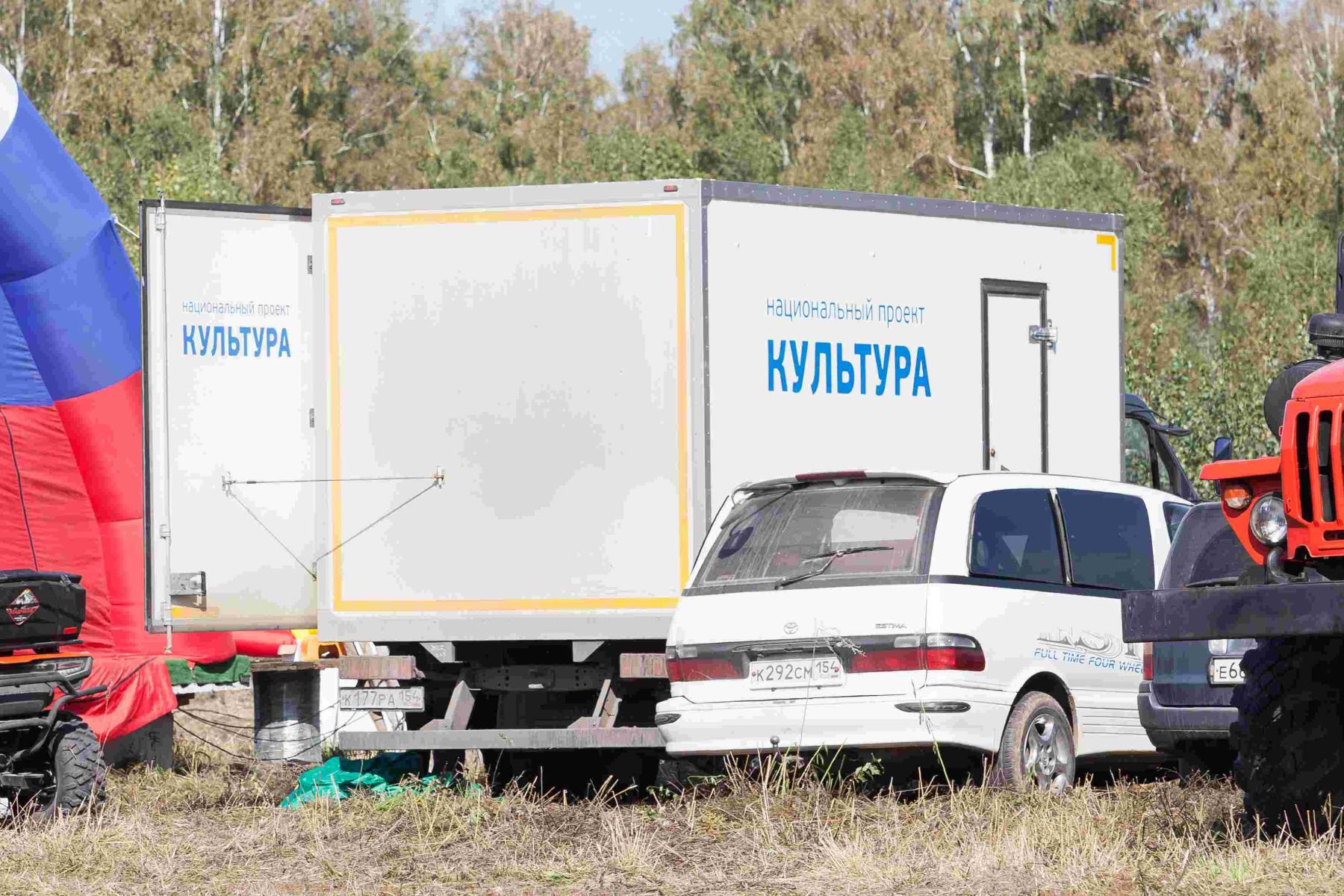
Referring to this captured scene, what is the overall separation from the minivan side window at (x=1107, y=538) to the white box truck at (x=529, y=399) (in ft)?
3.75

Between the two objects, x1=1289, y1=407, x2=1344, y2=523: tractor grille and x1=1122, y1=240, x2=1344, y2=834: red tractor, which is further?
x1=1289, y1=407, x2=1344, y2=523: tractor grille

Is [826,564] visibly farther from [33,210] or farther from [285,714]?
[33,210]

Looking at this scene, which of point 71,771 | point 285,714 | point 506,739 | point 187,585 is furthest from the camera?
point 285,714

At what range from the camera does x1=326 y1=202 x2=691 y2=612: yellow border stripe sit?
997cm

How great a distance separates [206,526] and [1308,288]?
32627 millimetres

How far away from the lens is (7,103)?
13242 millimetres

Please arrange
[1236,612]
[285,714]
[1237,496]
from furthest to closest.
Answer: [285,714] → [1237,496] → [1236,612]

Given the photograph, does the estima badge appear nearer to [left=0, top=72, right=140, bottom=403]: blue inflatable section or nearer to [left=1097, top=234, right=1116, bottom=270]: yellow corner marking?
[left=0, top=72, right=140, bottom=403]: blue inflatable section

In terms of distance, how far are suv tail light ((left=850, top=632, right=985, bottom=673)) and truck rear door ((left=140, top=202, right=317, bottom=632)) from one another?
3.75 m

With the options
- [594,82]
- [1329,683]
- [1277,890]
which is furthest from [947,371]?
[594,82]

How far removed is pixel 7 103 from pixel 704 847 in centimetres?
777

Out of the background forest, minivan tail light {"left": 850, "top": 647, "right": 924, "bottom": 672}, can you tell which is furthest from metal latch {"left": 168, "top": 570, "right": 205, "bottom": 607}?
the background forest

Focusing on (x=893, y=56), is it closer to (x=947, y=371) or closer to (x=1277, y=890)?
(x=947, y=371)

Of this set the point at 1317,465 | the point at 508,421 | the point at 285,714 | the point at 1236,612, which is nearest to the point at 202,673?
the point at 285,714
